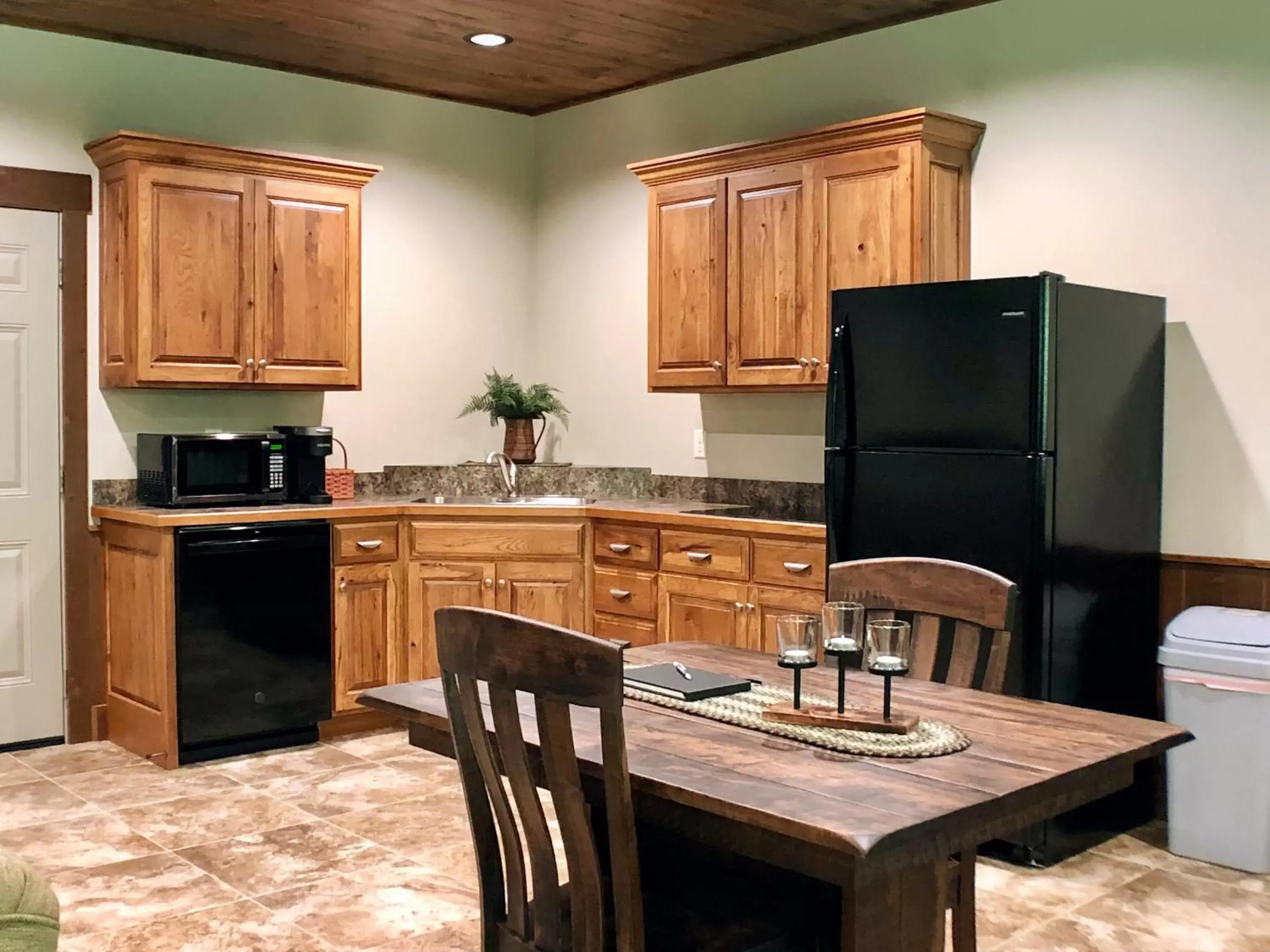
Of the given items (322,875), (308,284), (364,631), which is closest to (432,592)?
(364,631)

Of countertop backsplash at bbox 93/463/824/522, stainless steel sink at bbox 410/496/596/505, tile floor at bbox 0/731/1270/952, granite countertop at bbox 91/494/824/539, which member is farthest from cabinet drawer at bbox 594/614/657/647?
tile floor at bbox 0/731/1270/952

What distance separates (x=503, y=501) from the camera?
5.43 m

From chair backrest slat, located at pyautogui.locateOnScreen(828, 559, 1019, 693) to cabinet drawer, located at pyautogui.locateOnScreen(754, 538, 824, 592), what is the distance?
60.5 inches

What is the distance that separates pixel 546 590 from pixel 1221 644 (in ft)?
8.10

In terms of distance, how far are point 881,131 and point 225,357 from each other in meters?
2.52

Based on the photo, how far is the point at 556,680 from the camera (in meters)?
1.73

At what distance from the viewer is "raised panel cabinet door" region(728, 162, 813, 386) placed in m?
4.51

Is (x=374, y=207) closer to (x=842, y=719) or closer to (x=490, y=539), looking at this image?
(x=490, y=539)

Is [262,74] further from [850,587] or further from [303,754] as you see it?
[850,587]

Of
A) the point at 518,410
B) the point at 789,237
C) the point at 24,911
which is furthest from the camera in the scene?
the point at 518,410

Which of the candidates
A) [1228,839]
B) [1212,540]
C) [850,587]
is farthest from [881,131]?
[1228,839]

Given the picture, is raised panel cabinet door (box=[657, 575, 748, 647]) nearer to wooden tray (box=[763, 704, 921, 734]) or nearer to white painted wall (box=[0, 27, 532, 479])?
white painted wall (box=[0, 27, 532, 479])

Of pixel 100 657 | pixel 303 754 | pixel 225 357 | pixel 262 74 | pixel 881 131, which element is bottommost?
pixel 303 754

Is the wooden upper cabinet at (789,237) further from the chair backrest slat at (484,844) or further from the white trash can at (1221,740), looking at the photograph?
the chair backrest slat at (484,844)
